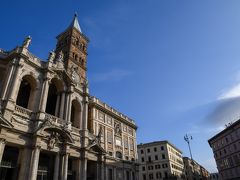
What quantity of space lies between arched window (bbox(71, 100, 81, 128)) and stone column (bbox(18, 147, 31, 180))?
9.67 m

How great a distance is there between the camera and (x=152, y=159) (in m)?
70.7

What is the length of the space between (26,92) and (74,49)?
66.1 ft

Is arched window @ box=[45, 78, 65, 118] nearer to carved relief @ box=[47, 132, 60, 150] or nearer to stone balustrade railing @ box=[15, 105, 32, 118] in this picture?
carved relief @ box=[47, 132, 60, 150]

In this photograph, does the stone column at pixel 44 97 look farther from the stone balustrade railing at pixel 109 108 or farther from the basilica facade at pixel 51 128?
the stone balustrade railing at pixel 109 108

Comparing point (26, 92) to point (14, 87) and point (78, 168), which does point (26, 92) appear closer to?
point (14, 87)

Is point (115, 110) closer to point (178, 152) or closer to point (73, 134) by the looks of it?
point (73, 134)

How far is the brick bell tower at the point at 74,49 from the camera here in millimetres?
43531

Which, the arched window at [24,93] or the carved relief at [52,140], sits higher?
the arched window at [24,93]

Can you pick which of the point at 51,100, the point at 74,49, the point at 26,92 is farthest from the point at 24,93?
the point at 74,49

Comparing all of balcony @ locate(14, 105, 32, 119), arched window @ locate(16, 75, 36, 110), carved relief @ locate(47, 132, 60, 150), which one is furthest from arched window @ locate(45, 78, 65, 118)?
balcony @ locate(14, 105, 32, 119)

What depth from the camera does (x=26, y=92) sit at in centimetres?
2884

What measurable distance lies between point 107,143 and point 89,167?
5641 mm

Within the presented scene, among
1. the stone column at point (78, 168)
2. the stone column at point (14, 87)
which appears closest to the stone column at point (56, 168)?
the stone column at point (78, 168)

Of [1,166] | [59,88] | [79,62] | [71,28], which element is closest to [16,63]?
[59,88]
